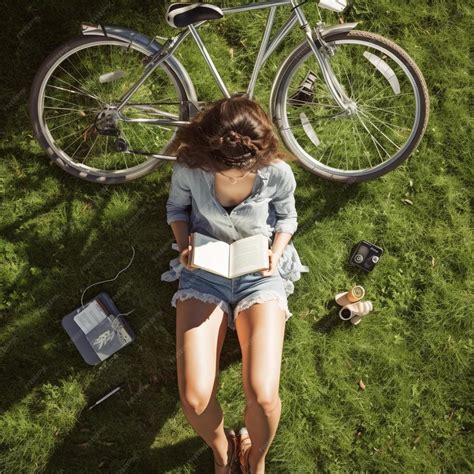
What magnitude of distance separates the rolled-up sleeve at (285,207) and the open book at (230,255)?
40 cm

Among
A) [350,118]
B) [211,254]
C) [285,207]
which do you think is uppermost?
[211,254]

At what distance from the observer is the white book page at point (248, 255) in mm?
3707

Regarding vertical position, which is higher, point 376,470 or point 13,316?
point 13,316

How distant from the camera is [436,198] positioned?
5105mm

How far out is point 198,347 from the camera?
386 centimetres

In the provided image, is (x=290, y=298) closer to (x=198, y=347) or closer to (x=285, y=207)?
(x=285, y=207)

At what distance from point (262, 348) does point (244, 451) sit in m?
1.24

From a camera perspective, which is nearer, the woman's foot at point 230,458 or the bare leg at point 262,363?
the bare leg at point 262,363

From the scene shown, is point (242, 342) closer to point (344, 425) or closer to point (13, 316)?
point (344, 425)

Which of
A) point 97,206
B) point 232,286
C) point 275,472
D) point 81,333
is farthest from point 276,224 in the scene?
point 275,472

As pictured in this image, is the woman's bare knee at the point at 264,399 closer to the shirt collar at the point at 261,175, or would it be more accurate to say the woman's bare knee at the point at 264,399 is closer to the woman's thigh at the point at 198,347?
the woman's thigh at the point at 198,347

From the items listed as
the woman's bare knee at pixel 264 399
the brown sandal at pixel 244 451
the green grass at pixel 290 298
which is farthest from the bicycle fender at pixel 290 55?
the brown sandal at pixel 244 451

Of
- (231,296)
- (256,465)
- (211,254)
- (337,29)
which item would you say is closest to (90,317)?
(231,296)

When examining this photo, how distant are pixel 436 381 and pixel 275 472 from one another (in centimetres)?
181
